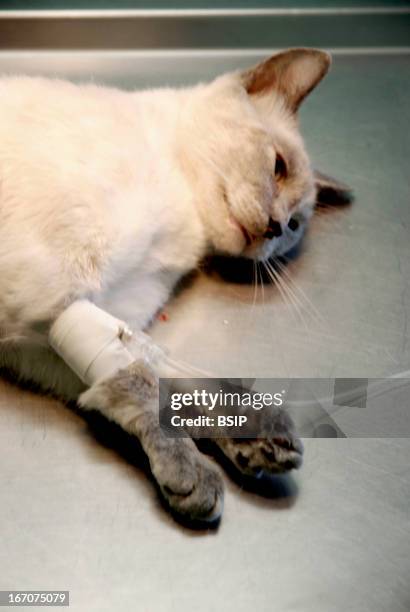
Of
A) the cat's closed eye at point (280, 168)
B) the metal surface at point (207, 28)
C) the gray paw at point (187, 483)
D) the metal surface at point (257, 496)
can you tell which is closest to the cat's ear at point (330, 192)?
the metal surface at point (257, 496)

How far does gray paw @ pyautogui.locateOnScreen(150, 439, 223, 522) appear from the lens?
1.15 meters

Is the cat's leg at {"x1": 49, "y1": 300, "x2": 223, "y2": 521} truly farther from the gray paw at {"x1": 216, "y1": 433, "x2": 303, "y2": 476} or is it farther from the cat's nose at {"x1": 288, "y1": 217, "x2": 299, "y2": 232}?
the cat's nose at {"x1": 288, "y1": 217, "x2": 299, "y2": 232}

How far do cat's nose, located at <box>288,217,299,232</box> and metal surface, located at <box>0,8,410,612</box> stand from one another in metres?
0.11

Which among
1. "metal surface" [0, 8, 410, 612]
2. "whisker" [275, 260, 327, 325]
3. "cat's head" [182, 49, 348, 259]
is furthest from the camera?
"whisker" [275, 260, 327, 325]

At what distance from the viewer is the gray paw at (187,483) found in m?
1.15

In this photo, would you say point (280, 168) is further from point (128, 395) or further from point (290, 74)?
point (128, 395)

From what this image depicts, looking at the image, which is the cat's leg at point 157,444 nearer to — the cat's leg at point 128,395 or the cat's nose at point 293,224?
the cat's leg at point 128,395

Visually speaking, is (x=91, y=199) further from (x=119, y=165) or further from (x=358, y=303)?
(x=358, y=303)

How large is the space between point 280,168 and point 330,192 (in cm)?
25

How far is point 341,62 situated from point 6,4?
0.99 meters

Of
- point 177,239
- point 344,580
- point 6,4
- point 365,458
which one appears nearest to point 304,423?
point 365,458

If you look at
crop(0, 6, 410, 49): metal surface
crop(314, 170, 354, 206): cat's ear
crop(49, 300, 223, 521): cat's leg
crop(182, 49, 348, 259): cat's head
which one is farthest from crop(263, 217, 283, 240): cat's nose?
crop(0, 6, 410, 49): metal surface

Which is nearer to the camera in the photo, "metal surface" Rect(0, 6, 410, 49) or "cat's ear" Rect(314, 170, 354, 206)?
"cat's ear" Rect(314, 170, 354, 206)

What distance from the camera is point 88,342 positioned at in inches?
47.3
